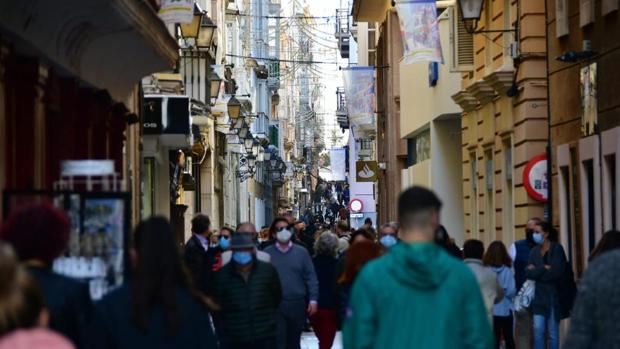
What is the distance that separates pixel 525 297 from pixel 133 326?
12.2 m

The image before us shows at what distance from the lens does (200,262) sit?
63.7 ft

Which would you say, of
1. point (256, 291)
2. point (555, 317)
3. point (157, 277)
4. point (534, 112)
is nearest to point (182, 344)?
point (157, 277)

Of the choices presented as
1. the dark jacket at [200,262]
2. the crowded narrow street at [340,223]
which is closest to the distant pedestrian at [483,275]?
the crowded narrow street at [340,223]

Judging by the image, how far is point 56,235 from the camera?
8.12 meters

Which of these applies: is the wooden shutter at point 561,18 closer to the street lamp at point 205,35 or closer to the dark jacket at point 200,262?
the dark jacket at point 200,262

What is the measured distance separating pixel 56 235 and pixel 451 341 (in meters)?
2.08

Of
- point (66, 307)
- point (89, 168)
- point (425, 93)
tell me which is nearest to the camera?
point (66, 307)

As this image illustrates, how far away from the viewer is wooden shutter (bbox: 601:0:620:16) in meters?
19.7

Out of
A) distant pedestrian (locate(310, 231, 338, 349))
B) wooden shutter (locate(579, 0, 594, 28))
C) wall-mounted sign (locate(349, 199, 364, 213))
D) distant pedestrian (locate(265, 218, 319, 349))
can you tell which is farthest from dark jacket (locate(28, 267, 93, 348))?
wall-mounted sign (locate(349, 199, 364, 213))

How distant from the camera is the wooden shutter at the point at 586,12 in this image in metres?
21.3

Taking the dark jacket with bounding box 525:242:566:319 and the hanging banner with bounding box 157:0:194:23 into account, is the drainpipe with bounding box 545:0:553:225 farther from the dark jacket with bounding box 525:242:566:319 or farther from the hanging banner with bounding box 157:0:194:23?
the hanging banner with bounding box 157:0:194:23

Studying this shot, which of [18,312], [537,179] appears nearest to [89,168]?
[18,312]

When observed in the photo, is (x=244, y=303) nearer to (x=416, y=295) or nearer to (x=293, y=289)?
(x=293, y=289)

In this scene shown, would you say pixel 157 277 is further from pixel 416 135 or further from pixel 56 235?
pixel 416 135
